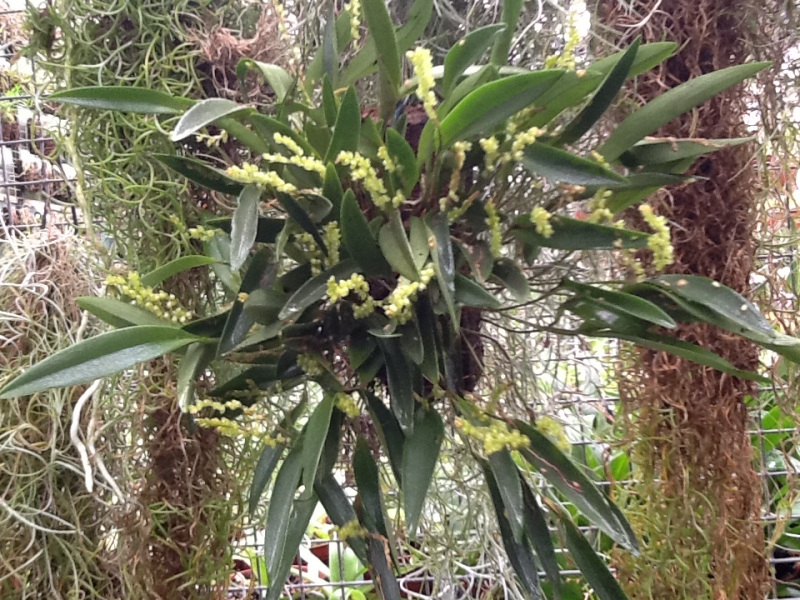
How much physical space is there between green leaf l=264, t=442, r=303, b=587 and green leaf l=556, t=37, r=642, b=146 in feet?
1.09

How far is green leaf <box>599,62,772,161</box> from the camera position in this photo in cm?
44

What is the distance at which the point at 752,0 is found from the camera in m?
0.58

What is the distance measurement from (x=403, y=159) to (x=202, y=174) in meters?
0.18

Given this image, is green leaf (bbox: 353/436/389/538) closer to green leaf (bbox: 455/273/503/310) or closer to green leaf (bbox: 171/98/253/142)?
green leaf (bbox: 455/273/503/310)

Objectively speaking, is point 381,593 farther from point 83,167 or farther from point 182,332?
point 83,167

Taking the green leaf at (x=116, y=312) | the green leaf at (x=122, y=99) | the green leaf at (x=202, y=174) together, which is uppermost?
the green leaf at (x=122, y=99)

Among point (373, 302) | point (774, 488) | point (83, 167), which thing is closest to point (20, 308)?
point (83, 167)

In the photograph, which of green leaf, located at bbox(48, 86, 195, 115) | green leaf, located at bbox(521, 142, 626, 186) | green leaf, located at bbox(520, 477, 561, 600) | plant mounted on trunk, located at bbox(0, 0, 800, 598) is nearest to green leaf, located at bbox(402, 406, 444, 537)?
plant mounted on trunk, located at bbox(0, 0, 800, 598)

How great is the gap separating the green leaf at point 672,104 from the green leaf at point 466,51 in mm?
129

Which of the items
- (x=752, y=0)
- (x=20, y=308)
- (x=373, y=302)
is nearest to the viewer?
(x=373, y=302)

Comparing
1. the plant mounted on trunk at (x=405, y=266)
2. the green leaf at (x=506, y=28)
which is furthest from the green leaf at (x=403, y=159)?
the green leaf at (x=506, y=28)

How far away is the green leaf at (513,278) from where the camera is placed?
0.42 meters

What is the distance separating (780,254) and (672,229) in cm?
16

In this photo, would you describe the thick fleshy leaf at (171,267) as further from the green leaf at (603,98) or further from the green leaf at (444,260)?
the green leaf at (603,98)
